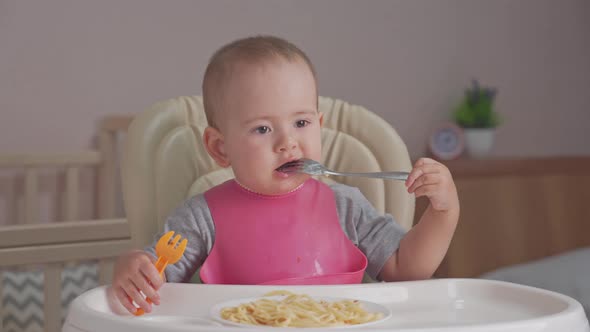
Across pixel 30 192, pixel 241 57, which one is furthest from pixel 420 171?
pixel 30 192

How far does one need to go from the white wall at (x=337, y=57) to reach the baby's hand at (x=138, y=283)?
4.88ft

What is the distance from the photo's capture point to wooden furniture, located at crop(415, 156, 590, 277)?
245 cm

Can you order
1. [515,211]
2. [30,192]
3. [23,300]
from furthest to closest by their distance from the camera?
[515,211], [30,192], [23,300]

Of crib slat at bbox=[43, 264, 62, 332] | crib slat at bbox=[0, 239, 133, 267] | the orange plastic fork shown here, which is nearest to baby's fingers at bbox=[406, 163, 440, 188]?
the orange plastic fork

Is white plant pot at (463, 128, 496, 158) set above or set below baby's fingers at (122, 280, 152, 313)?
below

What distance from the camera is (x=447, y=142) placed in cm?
263

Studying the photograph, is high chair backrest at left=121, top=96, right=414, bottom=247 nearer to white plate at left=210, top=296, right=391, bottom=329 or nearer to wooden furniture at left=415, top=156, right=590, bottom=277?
white plate at left=210, top=296, right=391, bottom=329

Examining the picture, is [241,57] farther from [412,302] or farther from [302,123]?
[412,302]

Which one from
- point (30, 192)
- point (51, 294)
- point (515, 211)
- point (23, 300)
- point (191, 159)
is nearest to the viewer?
point (191, 159)

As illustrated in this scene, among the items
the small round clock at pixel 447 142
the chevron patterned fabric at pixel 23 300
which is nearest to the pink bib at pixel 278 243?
the chevron patterned fabric at pixel 23 300

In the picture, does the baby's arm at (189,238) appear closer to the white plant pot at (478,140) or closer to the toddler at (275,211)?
the toddler at (275,211)

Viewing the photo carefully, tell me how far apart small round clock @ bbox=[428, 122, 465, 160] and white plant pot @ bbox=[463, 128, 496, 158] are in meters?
0.03

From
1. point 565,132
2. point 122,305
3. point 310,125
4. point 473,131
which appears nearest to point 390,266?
point 310,125

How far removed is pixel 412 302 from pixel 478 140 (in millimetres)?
1850
